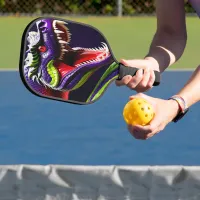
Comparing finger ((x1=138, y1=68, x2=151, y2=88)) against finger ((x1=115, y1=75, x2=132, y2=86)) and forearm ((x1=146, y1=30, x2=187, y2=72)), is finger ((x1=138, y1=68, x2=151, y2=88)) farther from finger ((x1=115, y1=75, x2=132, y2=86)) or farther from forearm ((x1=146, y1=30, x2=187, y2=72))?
forearm ((x1=146, y1=30, x2=187, y2=72))

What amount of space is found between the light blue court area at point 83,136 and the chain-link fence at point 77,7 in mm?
5199

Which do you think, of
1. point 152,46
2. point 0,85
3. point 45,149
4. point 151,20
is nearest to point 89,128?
point 45,149

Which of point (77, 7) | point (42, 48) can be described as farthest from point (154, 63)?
point (77, 7)

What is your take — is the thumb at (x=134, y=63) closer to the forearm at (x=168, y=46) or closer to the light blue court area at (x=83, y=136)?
the forearm at (x=168, y=46)

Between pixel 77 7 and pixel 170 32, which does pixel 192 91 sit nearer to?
pixel 170 32

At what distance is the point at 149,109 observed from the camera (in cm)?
197

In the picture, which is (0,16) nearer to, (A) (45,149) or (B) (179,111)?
(A) (45,149)

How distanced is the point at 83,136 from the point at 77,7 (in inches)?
254

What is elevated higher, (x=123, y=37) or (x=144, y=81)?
(x=144, y=81)

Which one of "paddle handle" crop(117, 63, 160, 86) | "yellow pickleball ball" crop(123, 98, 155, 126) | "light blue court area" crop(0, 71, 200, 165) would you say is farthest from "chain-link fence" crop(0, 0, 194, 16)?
"yellow pickleball ball" crop(123, 98, 155, 126)

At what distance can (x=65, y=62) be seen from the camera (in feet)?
7.17

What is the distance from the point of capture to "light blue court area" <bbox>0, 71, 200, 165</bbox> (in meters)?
4.75

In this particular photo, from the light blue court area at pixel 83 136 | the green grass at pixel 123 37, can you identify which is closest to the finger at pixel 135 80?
the light blue court area at pixel 83 136

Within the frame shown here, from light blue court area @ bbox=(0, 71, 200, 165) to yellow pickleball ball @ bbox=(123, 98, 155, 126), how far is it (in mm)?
2667
